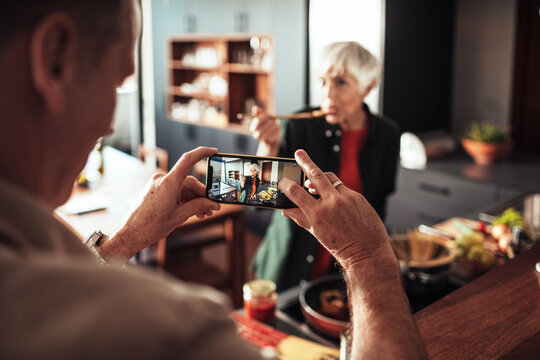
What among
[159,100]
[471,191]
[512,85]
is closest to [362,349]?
[471,191]

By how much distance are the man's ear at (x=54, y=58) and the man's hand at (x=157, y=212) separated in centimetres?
48

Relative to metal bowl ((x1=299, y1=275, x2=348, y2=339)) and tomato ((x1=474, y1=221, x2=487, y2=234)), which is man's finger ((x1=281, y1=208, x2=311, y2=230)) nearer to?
metal bowl ((x1=299, y1=275, x2=348, y2=339))

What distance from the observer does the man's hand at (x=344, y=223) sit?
0.76 meters

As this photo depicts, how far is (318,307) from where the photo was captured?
1423 millimetres

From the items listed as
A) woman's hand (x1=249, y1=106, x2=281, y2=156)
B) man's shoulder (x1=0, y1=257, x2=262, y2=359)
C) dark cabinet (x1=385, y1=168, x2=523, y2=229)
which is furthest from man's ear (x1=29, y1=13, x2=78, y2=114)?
dark cabinet (x1=385, y1=168, x2=523, y2=229)

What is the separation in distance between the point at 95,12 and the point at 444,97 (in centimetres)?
416

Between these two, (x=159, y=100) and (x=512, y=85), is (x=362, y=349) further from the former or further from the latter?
(x=159, y=100)

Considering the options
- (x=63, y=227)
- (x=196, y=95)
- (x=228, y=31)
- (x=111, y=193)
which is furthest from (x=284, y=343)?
(x=196, y=95)

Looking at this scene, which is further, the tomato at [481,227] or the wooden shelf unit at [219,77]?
the wooden shelf unit at [219,77]

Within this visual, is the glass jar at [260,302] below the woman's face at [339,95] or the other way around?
below

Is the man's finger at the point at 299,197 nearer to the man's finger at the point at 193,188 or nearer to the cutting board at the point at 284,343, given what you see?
the man's finger at the point at 193,188

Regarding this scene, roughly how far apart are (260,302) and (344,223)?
2.05ft

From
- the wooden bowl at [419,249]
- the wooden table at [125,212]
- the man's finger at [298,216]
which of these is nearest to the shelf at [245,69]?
the wooden table at [125,212]

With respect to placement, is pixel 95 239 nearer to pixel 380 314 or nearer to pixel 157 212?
pixel 157 212
